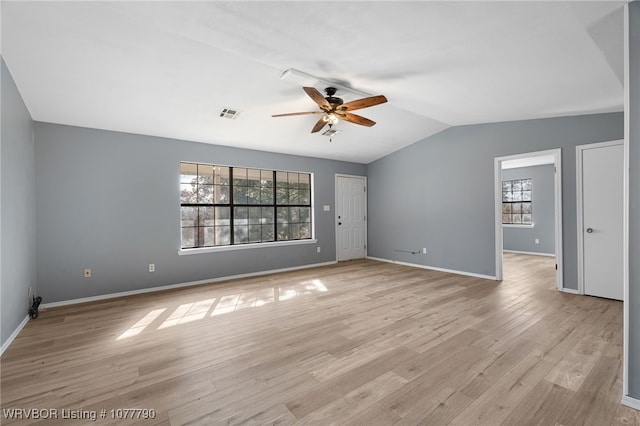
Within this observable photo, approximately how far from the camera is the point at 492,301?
369 centimetres

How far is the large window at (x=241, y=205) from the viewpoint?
191 inches

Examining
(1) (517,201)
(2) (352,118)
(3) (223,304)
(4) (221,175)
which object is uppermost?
(2) (352,118)

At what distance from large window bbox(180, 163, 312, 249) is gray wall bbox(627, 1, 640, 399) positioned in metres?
4.89

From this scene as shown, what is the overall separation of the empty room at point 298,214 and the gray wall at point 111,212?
3 centimetres

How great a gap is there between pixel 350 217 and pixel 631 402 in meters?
5.38

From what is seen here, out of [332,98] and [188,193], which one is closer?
[332,98]

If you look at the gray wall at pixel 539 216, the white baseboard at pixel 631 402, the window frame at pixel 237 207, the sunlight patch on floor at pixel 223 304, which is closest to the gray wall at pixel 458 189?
the window frame at pixel 237 207

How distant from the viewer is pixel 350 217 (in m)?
6.87

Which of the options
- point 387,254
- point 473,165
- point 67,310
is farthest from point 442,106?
point 67,310

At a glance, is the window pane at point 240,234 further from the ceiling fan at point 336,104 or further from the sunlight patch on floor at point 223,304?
the ceiling fan at point 336,104

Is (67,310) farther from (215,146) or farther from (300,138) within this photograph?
(300,138)

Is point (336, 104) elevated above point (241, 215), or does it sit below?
above

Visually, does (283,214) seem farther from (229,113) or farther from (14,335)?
(14,335)

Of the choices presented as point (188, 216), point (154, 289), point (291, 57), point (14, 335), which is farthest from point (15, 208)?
point (291, 57)
